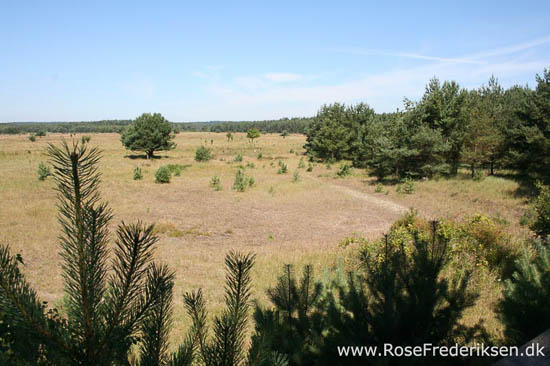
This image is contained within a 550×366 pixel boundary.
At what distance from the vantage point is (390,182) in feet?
87.0

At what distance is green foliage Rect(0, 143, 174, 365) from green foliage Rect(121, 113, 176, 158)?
40484mm

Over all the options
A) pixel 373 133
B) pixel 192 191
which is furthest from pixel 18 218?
pixel 373 133

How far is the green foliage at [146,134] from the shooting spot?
127 feet

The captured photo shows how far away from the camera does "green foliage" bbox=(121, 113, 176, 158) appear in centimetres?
3856

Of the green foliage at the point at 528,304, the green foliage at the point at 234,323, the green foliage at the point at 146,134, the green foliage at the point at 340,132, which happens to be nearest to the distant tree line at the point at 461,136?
the green foliage at the point at 340,132

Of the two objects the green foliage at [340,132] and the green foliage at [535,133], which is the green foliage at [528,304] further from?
the green foliage at [340,132]

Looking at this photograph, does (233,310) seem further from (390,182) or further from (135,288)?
(390,182)

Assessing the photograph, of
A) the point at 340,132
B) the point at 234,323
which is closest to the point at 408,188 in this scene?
the point at 340,132

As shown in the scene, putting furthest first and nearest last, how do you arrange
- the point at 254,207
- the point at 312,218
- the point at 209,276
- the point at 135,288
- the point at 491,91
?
the point at 491,91 → the point at 254,207 → the point at 312,218 → the point at 209,276 → the point at 135,288

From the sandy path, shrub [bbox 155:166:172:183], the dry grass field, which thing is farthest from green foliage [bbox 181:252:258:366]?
shrub [bbox 155:166:172:183]

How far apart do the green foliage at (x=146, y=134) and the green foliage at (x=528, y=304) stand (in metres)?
40.0

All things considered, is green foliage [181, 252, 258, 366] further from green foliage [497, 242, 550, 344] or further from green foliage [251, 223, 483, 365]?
green foliage [497, 242, 550, 344]

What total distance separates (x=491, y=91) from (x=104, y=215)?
62002 mm

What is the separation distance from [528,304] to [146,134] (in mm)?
40746
